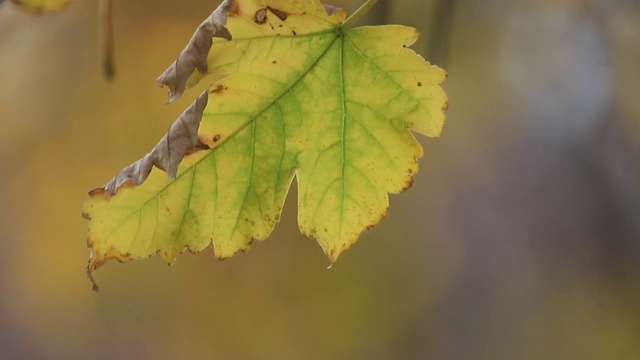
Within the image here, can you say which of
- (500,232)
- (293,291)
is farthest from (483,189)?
(293,291)

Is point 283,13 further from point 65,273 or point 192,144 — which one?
point 65,273

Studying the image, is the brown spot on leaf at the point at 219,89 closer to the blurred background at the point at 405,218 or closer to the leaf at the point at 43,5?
the leaf at the point at 43,5

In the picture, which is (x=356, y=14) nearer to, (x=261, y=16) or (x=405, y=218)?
(x=261, y=16)

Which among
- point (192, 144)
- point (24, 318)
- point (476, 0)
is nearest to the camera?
point (192, 144)

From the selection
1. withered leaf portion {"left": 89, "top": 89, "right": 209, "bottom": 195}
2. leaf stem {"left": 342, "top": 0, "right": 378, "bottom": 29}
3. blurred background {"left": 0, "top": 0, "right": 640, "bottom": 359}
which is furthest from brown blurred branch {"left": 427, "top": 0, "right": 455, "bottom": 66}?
withered leaf portion {"left": 89, "top": 89, "right": 209, "bottom": 195}

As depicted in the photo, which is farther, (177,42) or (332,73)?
(177,42)

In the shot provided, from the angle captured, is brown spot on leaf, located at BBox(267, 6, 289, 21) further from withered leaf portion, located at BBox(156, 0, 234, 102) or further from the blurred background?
the blurred background

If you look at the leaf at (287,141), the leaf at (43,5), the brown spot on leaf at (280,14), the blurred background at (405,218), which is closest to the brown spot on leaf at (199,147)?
the leaf at (287,141)

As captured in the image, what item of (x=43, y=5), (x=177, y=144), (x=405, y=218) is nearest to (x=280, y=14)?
(x=177, y=144)
